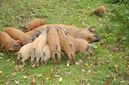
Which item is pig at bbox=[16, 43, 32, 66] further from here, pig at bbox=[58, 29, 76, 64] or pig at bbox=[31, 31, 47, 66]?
pig at bbox=[58, 29, 76, 64]

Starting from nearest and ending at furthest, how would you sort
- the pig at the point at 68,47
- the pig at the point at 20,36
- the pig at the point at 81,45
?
1. the pig at the point at 68,47
2. the pig at the point at 81,45
3. the pig at the point at 20,36

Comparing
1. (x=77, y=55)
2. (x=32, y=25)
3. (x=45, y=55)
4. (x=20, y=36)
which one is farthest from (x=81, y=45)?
(x=32, y=25)

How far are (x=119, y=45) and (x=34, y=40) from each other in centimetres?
179

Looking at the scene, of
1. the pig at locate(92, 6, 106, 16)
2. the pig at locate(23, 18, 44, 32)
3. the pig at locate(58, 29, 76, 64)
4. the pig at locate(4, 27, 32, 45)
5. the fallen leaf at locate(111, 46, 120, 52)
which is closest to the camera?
the pig at locate(58, 29, 76, 64)

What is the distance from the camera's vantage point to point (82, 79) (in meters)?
6.64

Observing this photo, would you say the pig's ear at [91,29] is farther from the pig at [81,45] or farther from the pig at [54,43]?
the pig at [54,43]

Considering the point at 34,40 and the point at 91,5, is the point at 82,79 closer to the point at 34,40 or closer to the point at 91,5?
the point at 34,40

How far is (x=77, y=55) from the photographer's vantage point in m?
7.32

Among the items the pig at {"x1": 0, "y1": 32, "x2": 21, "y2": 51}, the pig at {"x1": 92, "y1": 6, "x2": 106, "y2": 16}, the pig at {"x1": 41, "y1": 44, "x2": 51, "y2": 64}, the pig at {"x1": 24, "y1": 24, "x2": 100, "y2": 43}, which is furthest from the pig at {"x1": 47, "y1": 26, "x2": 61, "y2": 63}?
Result: the pig at {"x1": 92, "y1": 6, "x2": 106, "y2": 16}

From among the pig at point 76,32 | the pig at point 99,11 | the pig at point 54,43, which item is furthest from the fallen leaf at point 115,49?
the pig at point 99,11

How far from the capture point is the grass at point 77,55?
663cm

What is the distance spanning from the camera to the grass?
6633mm

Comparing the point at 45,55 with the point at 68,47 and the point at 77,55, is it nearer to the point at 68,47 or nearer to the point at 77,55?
the point at 68,47

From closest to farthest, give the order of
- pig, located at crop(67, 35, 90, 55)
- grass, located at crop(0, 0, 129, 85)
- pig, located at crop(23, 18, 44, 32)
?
1. grass, located at crop(0, 0, 129, 85)
2. pig, located at crop(67, 35, 90, 55)
3. pig, located at crop(23, 18, 44, 32)
